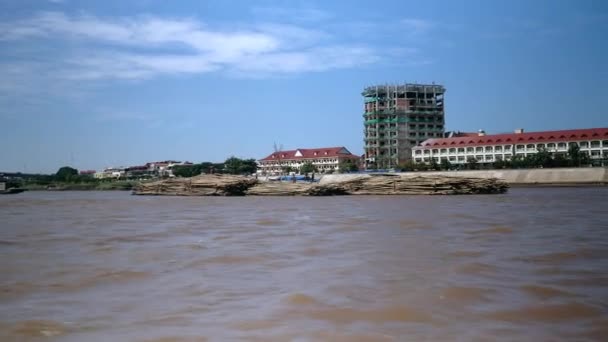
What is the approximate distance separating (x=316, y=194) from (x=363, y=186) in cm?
296

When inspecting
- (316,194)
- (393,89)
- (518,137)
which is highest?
(393,89)

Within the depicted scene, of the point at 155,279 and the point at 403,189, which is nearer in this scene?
the point at 155,279

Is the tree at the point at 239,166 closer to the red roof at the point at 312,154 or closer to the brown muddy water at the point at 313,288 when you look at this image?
the red roof at the point at 312,154

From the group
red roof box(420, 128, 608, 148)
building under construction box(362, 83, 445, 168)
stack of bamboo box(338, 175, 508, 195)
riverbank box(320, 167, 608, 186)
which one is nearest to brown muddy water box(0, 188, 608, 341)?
stack of bamboo box(338, 175, 508, 195)

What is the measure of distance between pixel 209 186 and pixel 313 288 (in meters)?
30.1

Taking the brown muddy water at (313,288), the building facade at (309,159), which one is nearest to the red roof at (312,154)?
the building facade at (309,159)

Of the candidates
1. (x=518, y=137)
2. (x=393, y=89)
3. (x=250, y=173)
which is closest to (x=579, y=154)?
(x=518, y=137)

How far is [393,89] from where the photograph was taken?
3802 inches

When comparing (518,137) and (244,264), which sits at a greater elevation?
(518,137)

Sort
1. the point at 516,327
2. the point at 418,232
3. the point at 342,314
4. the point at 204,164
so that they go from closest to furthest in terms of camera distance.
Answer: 1. the point at 516,327
2. the point at 342,314
3. the point at 418,232
4. the point at 204,164

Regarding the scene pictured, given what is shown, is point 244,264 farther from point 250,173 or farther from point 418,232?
point 250,173

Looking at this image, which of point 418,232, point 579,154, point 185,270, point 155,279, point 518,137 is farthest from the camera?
point 518,137

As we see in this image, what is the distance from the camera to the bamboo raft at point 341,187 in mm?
26859

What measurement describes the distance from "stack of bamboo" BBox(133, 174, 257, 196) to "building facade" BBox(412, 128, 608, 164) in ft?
169
